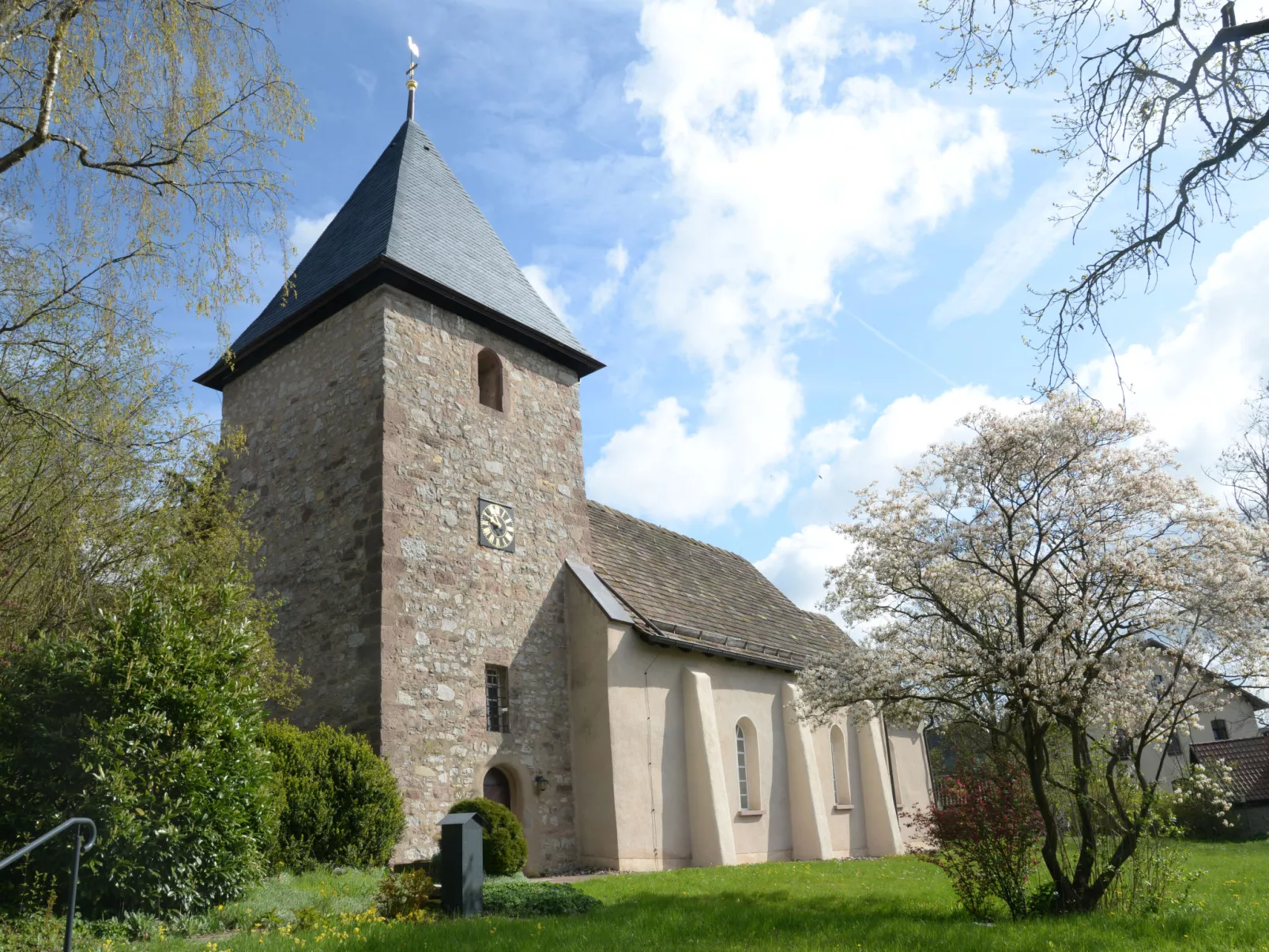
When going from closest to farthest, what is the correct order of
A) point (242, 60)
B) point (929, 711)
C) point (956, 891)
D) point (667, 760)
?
point (242, 60) < point (956, 891) < point (929, 711) < point (667, 760)

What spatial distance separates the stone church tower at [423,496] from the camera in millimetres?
14250

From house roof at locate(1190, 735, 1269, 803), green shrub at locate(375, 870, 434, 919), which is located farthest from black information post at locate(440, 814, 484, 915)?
house roof at locate(1190, 735, 1269, 803)

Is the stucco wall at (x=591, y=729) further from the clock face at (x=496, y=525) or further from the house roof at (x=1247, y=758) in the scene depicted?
the house roof at (x=1247, y=758)

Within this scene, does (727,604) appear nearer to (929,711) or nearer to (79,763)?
(929,711)

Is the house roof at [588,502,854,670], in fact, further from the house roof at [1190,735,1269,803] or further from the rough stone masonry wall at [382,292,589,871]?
the house roof at [1190,735,1269,803]

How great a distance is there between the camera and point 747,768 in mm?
18797

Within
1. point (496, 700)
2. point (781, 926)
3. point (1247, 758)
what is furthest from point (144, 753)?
point (1247, 758)

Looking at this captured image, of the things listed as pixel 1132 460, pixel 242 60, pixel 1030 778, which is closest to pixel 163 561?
pixel 242 60

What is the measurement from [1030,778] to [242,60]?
1036 centimetres

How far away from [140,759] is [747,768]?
1272cm

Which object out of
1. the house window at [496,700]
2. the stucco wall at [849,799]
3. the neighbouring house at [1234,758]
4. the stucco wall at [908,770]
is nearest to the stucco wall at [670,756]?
the stucco wall at [849,799]

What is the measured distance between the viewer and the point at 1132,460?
34.0 ft

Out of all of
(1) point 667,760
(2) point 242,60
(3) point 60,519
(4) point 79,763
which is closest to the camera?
(2) point 242,60

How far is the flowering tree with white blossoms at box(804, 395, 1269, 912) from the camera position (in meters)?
9.42
